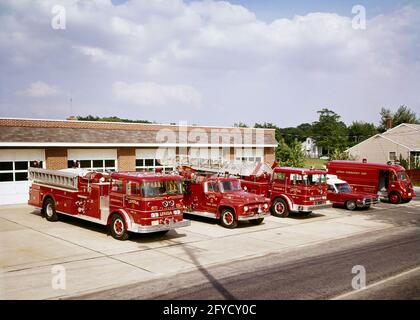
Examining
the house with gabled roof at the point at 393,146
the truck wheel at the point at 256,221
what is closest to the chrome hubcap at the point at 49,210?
the truck wheel at the point at 256,221

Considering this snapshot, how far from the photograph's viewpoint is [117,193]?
A: 1549cm

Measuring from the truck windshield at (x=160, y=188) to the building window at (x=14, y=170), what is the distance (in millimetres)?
11250

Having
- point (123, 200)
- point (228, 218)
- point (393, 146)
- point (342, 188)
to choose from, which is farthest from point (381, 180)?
point (393, 146)

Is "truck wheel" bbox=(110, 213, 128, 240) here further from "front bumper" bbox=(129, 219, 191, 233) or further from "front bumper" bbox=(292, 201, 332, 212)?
"front bumper" bbox=(292, 201, 332, 212)

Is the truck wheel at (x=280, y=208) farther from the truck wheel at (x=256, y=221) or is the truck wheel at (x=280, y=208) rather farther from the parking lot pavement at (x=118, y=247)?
the truck wheel at (x=256, y=221)

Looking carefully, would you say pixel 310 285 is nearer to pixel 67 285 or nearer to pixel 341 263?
pixel 341 263

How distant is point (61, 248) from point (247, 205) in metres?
7.76

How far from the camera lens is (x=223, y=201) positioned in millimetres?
18438

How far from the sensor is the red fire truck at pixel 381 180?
27547 millimetres

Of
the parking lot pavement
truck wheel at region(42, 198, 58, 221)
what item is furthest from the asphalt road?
truck wheel at region(42, 198, 58, 221)

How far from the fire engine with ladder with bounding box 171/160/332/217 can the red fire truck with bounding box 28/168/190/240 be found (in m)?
6.44

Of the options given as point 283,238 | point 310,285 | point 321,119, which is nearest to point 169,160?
point 283,238

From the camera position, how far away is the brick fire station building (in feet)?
78.7

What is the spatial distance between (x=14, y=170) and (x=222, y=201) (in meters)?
13.0
